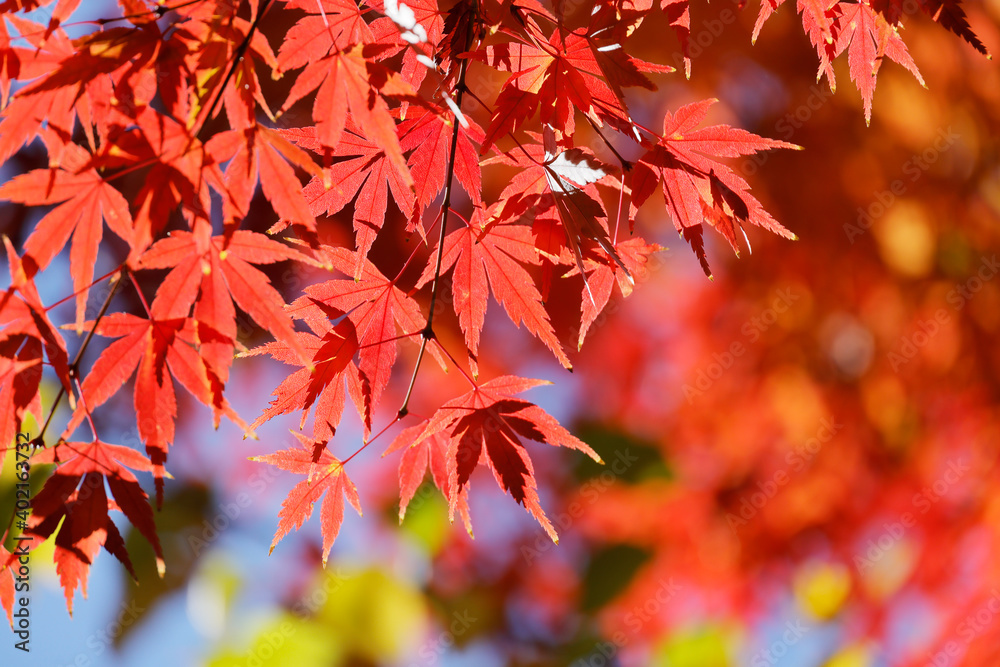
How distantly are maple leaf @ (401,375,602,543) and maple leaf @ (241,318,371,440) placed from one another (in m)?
0.10

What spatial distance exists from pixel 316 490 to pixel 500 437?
255 millimetres

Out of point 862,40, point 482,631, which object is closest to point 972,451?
point 482,631

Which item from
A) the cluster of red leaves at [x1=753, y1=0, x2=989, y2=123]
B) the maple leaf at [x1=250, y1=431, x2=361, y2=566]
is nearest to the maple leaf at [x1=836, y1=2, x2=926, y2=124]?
the cluster of red leaves at [x1=753, y1=0, x2=989, y2=123]

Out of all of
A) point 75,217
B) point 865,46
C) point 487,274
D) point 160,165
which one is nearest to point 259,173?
point 160,165

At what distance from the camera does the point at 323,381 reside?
25.2 inches

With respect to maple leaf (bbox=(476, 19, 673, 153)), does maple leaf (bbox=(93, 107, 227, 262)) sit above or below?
below

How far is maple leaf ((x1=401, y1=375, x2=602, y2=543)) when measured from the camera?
66 centimetres

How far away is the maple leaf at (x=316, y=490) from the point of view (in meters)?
0.73

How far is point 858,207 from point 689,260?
0.97 meters

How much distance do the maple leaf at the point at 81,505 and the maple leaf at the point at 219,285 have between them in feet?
0.53

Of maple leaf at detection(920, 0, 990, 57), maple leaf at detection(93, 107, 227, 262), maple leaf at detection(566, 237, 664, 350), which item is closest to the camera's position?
maple leaf at detection(93, 107, 227, 262)

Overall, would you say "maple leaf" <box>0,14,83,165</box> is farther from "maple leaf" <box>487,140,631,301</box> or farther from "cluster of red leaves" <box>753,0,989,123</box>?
"cluster of red leaves" <box>753,0,989,123</box>

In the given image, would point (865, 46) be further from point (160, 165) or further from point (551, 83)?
point (160, 165)

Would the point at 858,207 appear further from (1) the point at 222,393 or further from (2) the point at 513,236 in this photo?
(1) the point at 222,393
